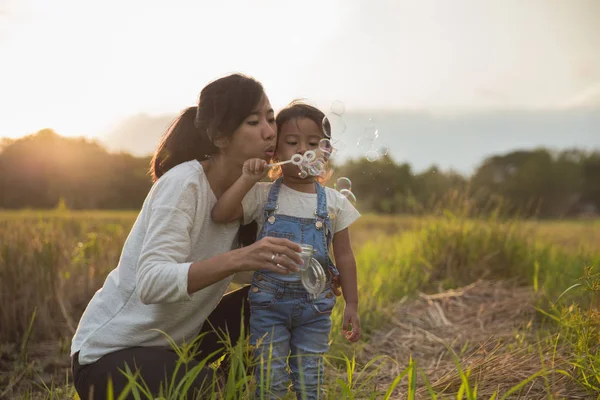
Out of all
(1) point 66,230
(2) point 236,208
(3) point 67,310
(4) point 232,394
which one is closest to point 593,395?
(4) point 232,394

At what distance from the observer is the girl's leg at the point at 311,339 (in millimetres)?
2572

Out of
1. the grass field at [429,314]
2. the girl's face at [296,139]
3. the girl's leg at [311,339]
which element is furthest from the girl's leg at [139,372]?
the girl's face at [296,139]

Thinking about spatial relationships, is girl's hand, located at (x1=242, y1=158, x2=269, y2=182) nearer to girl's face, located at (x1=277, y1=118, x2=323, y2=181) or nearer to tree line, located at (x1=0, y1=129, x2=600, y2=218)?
girl's face, located at (x1=277, y1=118, x2=323, y2=181)

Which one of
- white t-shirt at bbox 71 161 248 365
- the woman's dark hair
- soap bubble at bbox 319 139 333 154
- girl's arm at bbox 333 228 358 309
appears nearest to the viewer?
white t-shirt at bbox 71 161 248 365

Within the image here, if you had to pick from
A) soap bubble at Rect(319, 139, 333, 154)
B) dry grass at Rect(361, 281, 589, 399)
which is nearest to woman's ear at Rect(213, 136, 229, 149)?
soap bubble at Rect(319, 139, 333, 154)

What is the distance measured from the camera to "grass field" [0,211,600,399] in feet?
8.82

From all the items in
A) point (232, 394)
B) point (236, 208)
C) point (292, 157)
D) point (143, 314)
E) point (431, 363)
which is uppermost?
point (292, 157)

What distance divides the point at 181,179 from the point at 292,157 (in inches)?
19.5

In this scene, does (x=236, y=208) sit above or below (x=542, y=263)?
Answer: above

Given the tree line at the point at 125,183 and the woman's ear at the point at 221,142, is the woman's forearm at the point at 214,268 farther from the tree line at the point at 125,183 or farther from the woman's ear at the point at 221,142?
the tree line at the point at 125,183

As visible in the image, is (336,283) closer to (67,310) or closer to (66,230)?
(67,310)

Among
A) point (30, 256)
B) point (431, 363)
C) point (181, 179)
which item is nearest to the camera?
point (181, 179)

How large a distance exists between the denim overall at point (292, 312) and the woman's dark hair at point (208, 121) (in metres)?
0.41

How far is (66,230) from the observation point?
6.98 meters
